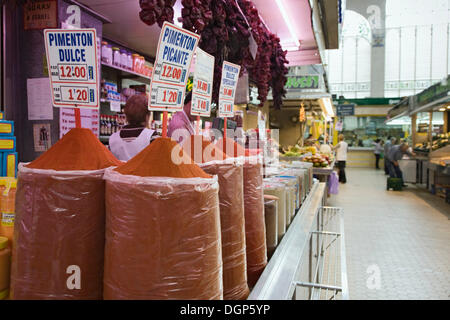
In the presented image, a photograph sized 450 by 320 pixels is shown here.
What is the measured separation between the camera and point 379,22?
66.9 ft

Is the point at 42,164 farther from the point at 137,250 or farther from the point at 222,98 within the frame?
the point at 222,98

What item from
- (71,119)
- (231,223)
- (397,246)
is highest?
(71,119)

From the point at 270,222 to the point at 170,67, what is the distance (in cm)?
76

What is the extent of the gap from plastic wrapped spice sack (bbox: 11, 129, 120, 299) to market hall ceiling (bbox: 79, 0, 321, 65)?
7.68 ft

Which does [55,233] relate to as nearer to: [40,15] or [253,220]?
[253,220]

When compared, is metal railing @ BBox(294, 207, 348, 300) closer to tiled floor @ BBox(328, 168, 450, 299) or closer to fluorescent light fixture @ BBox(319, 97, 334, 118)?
tiled floor @ BBox(328, 168, 450, 299)

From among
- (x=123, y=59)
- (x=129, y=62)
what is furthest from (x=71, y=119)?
(x=129, y=62)

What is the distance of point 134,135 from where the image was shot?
2543 mm

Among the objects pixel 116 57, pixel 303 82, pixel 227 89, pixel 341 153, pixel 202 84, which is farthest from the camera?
pixel 341 153

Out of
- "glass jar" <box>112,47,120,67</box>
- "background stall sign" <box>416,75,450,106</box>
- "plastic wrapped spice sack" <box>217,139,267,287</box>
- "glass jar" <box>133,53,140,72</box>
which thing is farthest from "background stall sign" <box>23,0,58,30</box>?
"background stall sign" <box>416,75,450,106</box>

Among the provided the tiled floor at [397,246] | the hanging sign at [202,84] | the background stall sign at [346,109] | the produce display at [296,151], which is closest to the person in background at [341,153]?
the tiled floor at [397,246]

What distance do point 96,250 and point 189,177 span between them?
10.9 inches

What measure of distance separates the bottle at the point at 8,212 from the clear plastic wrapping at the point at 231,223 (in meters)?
0.54
